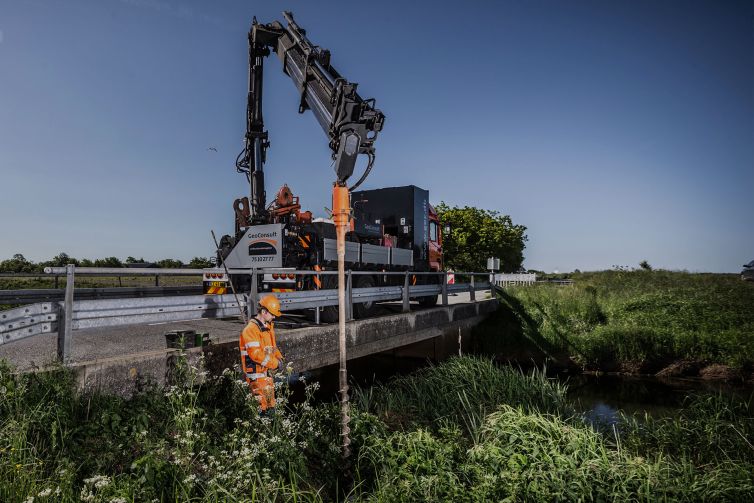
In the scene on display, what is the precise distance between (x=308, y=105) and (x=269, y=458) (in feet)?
25.6

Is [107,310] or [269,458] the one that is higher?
[107,310]

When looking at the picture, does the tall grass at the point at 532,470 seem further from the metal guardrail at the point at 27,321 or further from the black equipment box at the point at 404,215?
the black equipment box at the point at 404,215

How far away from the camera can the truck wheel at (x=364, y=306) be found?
380 inches

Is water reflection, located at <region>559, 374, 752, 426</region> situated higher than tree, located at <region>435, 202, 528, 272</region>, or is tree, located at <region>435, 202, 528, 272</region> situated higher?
tree, located at <region>435, 202, 528, 272</region>

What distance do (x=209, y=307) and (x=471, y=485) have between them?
392 cm

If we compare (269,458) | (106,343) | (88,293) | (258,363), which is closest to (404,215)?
(88,293)

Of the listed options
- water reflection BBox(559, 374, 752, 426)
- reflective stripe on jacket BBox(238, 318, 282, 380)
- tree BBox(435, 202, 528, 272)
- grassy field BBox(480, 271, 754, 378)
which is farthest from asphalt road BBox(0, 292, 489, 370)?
tree BBox(435, 202, 528, 272)

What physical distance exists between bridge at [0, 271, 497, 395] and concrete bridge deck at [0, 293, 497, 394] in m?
0.01

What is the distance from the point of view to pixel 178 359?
4.89m

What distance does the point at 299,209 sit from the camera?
1052cm

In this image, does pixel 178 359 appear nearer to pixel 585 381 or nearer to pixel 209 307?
pixel 209 307

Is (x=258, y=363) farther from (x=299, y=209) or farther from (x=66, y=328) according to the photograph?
(x=299, y=209)

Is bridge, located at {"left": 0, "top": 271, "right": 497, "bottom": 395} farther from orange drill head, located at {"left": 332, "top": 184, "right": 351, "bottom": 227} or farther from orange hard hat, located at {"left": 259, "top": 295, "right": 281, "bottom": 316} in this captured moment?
orange drill head, located at {"left": 332, "top": 184, "right": 351, "bottom": 227}

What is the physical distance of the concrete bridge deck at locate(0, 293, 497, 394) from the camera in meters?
4.64
